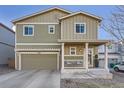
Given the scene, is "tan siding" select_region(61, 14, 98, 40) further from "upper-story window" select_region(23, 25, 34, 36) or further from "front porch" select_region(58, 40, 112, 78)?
"upper-story window" select_region(23, 25, 34, 36)

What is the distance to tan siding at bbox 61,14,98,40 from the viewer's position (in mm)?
26358

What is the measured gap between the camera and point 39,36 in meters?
27.7

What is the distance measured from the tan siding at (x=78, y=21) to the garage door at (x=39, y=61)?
131 inches

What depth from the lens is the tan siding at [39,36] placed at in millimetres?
27641

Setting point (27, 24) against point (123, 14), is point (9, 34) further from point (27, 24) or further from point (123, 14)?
point (123, 14)

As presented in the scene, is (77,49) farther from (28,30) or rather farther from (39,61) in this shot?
(28,30)

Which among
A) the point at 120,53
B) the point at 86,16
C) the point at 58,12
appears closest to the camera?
the point at 86,16

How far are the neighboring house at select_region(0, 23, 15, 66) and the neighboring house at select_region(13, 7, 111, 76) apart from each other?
5.94 metres

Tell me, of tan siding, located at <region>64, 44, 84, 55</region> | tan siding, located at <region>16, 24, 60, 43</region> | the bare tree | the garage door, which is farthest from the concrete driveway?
tan siding, located at <region>16, 24, 60, 43</region>

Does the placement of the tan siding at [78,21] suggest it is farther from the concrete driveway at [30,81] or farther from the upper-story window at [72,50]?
the concrete driveway at [30,81]

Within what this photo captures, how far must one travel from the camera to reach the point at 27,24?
27.6m

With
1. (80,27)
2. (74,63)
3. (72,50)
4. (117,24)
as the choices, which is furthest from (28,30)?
(117,24)
